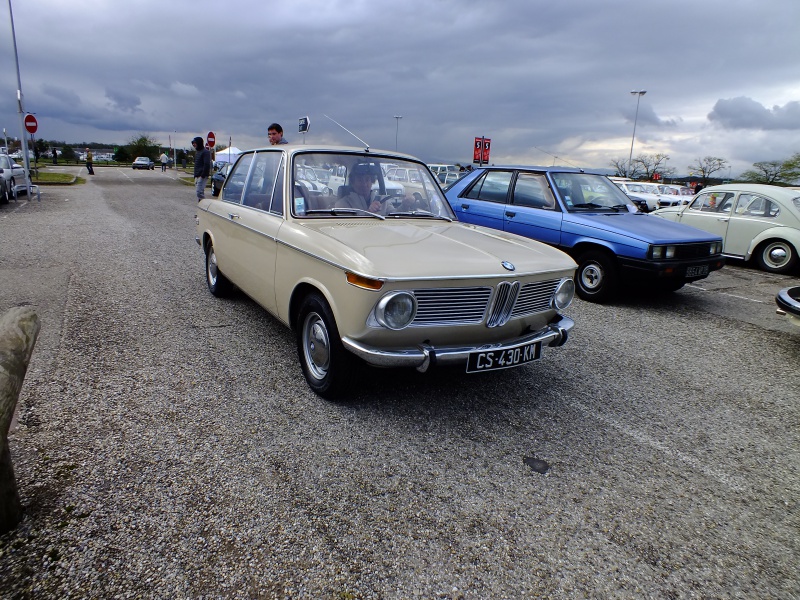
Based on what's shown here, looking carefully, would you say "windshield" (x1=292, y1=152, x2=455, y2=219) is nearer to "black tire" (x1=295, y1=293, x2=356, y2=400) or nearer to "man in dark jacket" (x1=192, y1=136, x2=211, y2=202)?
"black tire" (x1=295, y1=293, x2=356, y2=400)

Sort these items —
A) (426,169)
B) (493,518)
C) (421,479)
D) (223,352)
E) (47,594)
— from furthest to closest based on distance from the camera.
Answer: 1. (426,169)
2. (223,352)
3. (421,479)
4. (493,518)
5. (47,594)

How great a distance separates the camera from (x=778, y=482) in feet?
9.86

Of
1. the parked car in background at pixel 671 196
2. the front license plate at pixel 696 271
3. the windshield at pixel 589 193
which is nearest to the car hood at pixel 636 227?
the windshield at pixel 589 193

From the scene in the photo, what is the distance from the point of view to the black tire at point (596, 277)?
671 cm

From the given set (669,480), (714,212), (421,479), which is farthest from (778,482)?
(714,212)

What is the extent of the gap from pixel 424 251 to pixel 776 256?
9605 mm

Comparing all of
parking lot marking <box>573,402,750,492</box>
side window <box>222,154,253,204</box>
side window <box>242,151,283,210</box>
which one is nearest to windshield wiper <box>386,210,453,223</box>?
side window <box>242,151,283,210</box>

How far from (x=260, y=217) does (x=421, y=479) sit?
267 cm

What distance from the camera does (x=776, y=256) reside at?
9.84 m

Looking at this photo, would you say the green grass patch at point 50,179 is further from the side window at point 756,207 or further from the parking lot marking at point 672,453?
the parking lot marking at point 672,453

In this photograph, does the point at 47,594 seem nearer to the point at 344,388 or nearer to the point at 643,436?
the point at 344,388

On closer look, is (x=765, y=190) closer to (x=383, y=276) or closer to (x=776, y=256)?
(x=776, y=256)

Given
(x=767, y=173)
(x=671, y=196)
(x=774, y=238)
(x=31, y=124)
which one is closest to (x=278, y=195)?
(x=774, y=238)

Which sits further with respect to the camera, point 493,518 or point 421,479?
point 421,479
